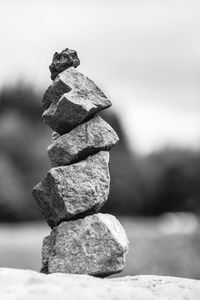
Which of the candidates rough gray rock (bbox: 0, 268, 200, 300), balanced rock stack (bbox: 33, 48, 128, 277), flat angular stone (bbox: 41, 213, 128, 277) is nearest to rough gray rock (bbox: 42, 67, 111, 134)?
balanced rock stack (bbox: 33, 48, 128, 277)

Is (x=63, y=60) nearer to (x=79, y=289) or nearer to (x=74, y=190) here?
(x=74, y=190)

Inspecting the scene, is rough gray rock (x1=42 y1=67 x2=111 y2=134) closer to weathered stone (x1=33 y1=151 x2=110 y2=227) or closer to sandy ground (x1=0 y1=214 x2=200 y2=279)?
weathered stone (x1=33 y1=151 x2=110 y2=227)

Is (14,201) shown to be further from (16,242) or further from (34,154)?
(16,242)

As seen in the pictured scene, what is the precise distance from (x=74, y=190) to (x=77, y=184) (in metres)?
0.11

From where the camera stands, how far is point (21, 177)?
40.5m

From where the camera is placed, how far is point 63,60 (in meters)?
10.4

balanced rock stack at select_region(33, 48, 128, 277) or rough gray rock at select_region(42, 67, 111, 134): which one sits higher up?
rough gray rock at select_region(42, 67, 111, 134)

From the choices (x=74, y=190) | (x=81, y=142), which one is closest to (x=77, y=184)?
(x=74, y=190)

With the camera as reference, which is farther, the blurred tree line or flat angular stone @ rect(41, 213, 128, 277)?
the blurred tree line

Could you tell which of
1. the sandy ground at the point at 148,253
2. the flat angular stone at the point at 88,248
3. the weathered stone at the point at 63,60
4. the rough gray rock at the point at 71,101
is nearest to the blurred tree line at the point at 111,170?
the sandy ground at the point at 148,253

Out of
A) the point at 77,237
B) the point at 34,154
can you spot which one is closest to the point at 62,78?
the point at 77,237

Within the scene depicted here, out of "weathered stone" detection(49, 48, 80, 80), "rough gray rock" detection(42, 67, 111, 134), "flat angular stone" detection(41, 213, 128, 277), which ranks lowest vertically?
"flat angular stone" detection(41, 213, 128, 277)

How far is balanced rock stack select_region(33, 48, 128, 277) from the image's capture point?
9484 mm

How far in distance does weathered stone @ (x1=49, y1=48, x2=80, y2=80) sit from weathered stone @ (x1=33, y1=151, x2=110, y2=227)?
1.52 metres
